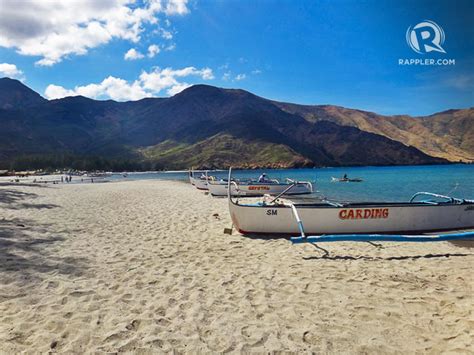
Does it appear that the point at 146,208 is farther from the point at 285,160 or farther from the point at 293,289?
the point at 285,160

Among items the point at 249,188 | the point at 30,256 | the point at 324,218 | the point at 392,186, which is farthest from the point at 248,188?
the point at 392,186

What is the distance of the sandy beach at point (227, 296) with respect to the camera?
13.6 ft

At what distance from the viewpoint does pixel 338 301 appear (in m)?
5.48

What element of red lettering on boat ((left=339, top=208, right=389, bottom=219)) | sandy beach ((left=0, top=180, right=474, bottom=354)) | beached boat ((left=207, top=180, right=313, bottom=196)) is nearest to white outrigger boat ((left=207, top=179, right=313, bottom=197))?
beached boat ((left=207, top=180, right=313, bottom=196))

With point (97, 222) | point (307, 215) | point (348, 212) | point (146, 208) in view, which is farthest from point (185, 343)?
point (146, 208)

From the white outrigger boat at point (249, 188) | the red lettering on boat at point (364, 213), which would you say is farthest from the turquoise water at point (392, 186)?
the red lettering on boat at point (364, 213)

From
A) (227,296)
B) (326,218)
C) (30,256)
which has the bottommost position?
(227,296)

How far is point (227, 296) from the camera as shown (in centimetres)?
566

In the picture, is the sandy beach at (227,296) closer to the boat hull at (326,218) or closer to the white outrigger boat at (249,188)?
the boat hull at (326,218)

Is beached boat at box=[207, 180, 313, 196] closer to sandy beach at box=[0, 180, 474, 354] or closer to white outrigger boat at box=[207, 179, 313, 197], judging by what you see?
white outrigger boat at box=[207, 179, 313, 197]

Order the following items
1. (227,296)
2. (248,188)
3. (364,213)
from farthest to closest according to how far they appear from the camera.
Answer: (248,188) < (364,213) < (227,296)

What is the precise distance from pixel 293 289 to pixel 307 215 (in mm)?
5094

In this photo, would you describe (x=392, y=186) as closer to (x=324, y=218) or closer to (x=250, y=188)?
(x=250, y=188)

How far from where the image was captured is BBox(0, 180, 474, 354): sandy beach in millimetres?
4148
